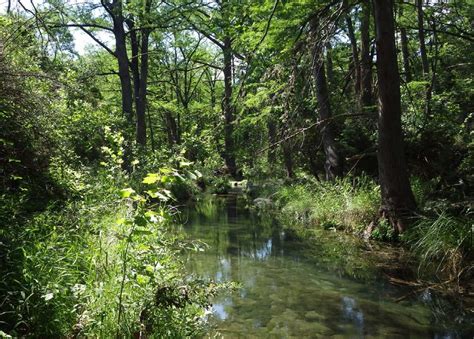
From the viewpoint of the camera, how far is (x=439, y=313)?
5777mm

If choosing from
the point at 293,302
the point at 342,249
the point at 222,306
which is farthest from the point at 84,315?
the point at 342,249

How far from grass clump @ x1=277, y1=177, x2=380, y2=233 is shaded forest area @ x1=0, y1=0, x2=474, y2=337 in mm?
54

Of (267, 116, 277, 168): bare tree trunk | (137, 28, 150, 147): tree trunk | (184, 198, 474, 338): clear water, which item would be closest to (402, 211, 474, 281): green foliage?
(184, 198, 474, 338): clear water

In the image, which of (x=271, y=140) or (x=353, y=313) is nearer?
(x=353, y=313)

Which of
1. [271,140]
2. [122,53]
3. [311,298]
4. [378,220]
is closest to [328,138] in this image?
[271,140]

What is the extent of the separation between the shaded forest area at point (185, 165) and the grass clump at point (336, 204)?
54 millimetres

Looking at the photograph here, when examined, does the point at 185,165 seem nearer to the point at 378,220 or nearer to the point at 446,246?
the point at 446,246

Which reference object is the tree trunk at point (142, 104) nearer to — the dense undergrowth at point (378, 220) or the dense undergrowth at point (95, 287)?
the dense undergrowth at point (378, 220)

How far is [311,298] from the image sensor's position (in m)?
6.57

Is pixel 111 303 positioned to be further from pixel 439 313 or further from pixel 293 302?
pixel 439 313

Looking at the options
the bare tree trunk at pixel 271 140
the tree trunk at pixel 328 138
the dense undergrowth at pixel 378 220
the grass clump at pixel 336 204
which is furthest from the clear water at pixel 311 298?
the tree trunk at pixel 328 138

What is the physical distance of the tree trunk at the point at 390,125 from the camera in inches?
369

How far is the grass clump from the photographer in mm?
10961

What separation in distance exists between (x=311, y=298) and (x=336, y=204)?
19.7ft
